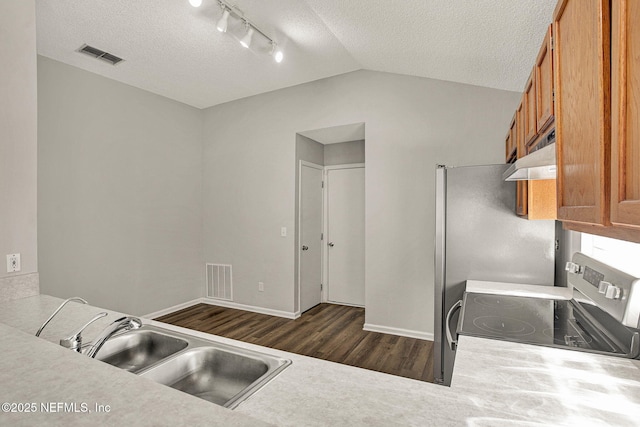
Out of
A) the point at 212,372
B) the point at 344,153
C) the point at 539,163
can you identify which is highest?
the point at 344,153

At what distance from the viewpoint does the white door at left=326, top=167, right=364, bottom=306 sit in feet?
14.8

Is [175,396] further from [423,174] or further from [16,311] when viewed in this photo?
[423,174]

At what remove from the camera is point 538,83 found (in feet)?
4.84

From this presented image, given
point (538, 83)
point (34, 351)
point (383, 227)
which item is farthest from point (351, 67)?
point (34, 351)

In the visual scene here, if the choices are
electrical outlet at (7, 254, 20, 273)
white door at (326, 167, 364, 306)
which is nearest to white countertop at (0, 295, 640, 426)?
electrical outlet at (7, 254, 20, 273)

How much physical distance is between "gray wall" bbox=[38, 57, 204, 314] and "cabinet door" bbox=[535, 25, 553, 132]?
3.95 metres

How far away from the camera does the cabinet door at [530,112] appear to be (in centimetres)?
157

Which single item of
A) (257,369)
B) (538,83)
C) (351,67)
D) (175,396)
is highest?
(351,67)

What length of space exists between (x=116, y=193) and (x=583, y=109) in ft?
13.5

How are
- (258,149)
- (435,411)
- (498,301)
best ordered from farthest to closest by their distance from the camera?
(258,149) → (498,301) → (435,411)

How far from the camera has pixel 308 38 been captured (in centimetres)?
287

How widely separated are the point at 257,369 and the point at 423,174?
9.24ft

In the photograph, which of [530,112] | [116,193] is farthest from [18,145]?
[530,112]

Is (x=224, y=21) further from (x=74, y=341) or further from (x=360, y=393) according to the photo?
(x=360, y=393)
